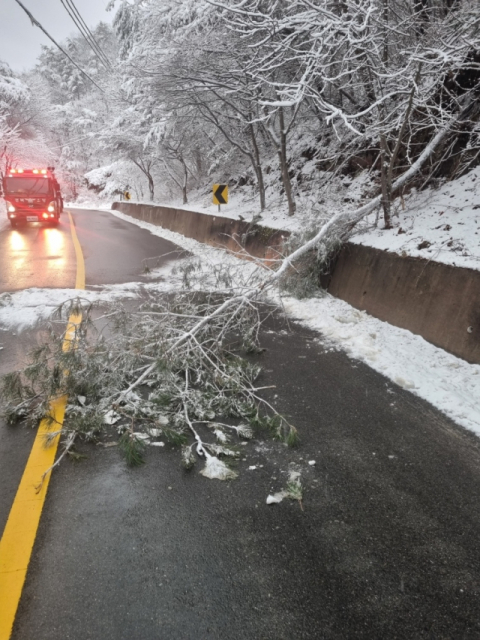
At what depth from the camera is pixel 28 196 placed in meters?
18.2

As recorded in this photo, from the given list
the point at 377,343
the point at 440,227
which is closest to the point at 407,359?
the point at 377,343

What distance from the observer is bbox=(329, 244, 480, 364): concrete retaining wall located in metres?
4.32

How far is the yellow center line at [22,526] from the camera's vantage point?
189cm

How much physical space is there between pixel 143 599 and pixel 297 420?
6.29ft

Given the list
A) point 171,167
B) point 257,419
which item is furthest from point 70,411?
point 171,167

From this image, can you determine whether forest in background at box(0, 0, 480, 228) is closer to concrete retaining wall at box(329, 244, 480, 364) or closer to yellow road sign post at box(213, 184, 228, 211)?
concrete retaining wall at box(329, 244, 480, 364)

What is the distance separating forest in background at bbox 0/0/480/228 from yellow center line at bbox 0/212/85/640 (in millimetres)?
4655

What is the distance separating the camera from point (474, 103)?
689 cm

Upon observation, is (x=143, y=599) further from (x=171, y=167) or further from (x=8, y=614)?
(x=171, y=167)

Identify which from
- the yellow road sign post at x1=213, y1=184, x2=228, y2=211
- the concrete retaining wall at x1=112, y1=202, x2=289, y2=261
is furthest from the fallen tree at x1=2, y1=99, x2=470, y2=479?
the yellow road sign post at x1=213, y1=184, x2=228, y2=211

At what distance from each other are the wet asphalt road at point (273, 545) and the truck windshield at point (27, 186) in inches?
733

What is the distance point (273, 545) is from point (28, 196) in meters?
20.3

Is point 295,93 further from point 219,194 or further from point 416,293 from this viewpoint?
point 219,194

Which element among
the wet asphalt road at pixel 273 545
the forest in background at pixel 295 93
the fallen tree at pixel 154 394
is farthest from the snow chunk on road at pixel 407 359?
the forest in background at pixel 295 93
